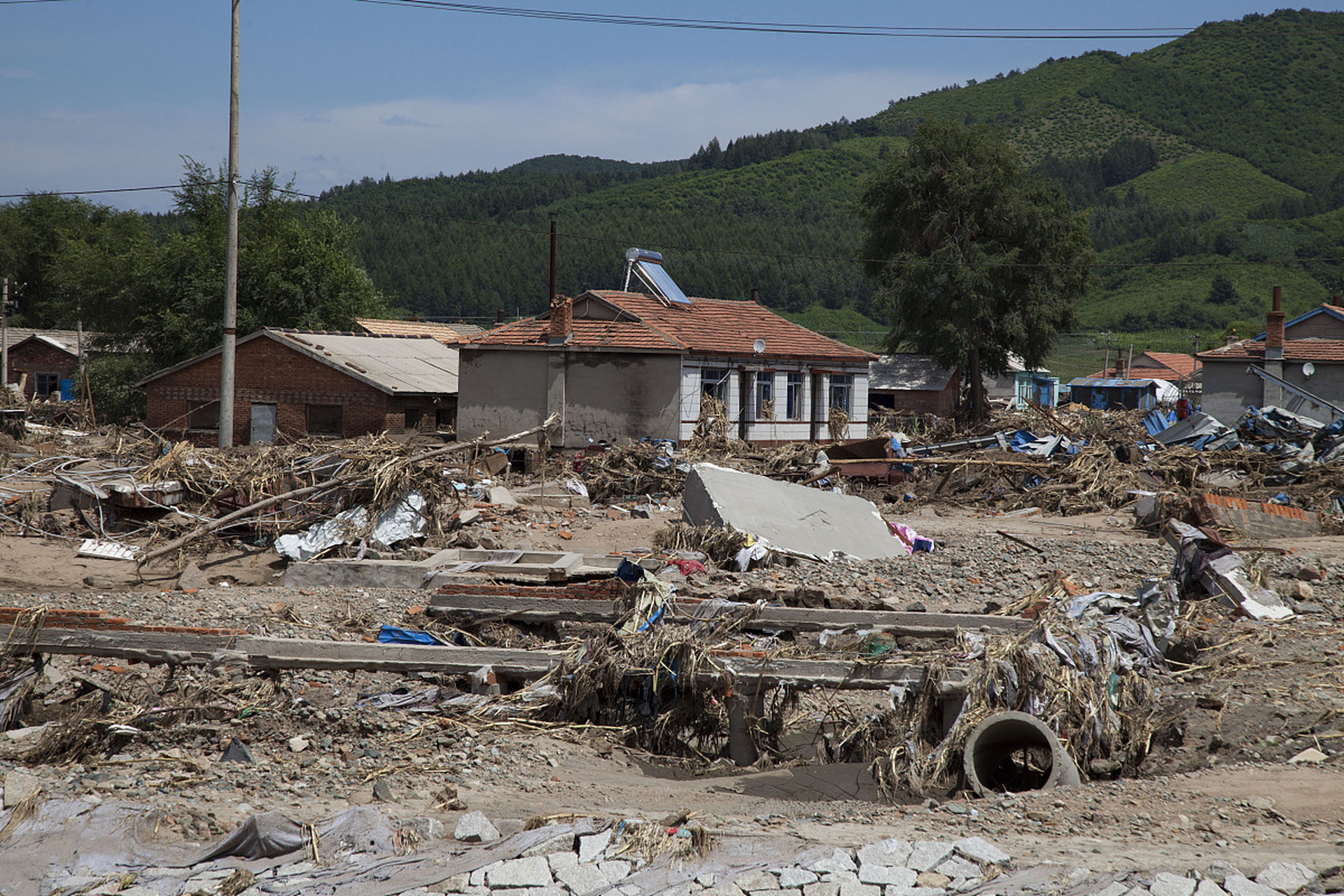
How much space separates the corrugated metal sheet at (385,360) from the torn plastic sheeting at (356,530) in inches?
537

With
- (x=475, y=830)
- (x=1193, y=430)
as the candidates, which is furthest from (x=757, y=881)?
(x=1193, y=430)

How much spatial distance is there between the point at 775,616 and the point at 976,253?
33.7 m

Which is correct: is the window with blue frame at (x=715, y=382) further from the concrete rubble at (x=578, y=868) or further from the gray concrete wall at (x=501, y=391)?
the concrete rubble at (x=578, y=868)

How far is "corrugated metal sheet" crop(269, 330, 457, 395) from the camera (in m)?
27.6

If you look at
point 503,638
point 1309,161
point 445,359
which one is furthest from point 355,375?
point 1309,161

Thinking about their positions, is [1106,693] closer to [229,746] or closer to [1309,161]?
[229,746]

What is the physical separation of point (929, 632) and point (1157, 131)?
176637 mm

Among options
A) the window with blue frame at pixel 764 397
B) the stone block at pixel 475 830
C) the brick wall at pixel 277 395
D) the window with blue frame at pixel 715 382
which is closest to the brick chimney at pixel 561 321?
the window with blue frame at pixel 715 382

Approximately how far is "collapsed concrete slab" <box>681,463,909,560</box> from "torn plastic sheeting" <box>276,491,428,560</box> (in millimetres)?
3780

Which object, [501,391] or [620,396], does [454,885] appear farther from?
[501,391]

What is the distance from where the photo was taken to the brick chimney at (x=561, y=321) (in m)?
25.2

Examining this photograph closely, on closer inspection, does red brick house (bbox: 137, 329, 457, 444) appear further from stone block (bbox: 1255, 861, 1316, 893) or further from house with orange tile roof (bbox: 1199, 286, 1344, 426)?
stone block (bbox: 1255, 861, 1316, 893)

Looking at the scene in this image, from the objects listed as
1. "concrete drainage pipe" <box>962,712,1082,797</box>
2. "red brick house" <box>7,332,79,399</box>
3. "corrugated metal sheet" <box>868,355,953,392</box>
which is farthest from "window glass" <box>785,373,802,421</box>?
"red brick house" <box>7,332,79,399</box>

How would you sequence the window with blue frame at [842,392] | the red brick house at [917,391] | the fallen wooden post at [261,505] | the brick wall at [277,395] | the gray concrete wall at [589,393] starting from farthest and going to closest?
the red brick house at [917,391] < the window with blue frame at [842,392] < the brick wall at [277,395] < the gray concrete wall at [589,393] < the fallen wooden post at [261,505]
